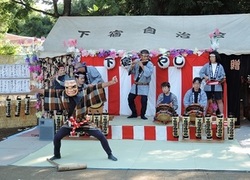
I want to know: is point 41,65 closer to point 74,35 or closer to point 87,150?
point 74,35

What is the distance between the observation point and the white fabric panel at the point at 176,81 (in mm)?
9625

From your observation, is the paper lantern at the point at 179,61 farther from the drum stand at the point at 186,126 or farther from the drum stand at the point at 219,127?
the drum stand at the point at 219,127

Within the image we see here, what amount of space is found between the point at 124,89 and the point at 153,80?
74 centimetres

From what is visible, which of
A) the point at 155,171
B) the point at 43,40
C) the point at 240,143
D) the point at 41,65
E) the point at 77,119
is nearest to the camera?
the point at 155,171

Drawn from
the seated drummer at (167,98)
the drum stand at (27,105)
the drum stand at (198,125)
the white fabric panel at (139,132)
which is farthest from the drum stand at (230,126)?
the drum stand at (27,105)

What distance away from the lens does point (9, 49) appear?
19.1m

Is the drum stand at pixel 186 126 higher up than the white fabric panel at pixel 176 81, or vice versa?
the white fabric panel at pixel 176 81

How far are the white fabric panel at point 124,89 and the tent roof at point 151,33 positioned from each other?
0.63 meters

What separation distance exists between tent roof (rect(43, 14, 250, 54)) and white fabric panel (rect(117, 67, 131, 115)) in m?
0.63

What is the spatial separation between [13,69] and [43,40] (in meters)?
1.03

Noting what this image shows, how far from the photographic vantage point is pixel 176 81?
9.66 meters

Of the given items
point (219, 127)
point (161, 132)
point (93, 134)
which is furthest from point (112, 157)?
point (219, 127)

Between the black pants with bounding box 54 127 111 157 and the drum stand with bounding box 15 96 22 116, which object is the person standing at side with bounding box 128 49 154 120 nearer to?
the drum stand with bounding box 15 96 22 116

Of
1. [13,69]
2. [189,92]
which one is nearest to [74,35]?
[13,69]
